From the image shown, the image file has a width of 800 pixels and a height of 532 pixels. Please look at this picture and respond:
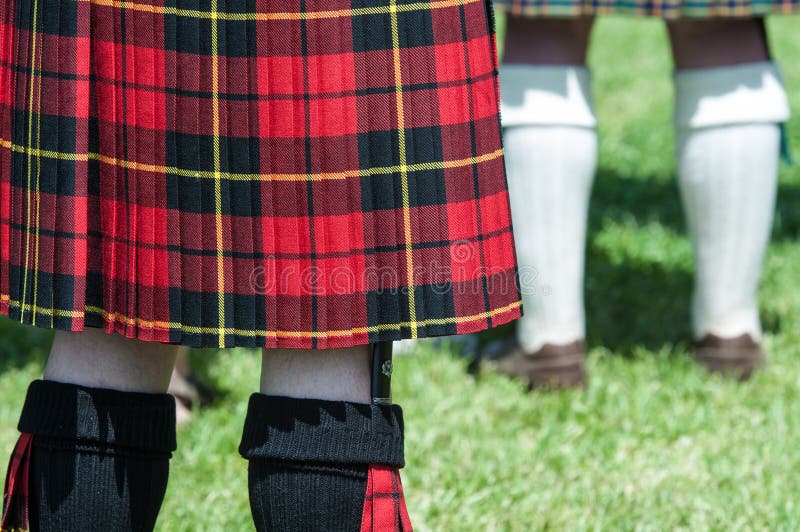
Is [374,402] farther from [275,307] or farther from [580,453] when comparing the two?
[580,453]

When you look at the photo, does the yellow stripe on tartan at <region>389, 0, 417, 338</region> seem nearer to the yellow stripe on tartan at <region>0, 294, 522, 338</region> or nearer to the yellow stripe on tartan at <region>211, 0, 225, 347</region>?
the yellow stripe on tartan at <region>0, 294, 522, 338</region>

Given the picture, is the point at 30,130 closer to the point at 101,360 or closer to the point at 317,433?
the point at 101,360

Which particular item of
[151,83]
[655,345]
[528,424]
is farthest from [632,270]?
[151,83]

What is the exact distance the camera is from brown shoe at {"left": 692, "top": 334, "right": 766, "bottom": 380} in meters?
2.42

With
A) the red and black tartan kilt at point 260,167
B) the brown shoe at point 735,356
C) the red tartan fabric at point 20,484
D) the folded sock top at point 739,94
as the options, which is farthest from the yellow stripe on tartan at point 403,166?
the brown shoe at point 735,356

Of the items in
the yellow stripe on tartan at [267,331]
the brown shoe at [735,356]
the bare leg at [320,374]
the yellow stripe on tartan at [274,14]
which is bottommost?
the brown shoe at [735,356]

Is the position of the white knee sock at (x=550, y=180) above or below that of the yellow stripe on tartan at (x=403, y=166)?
below

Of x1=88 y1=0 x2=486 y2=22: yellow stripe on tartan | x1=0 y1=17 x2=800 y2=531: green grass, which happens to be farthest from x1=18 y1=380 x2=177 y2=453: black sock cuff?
x1=0 y1=17 x2=800 y2=531: green grass

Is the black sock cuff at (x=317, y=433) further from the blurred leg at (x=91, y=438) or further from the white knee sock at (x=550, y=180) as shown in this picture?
the white knee sock at (x=550, y=180)

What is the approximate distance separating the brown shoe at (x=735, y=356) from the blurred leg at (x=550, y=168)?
329mm

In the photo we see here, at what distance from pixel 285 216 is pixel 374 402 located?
0.22 m

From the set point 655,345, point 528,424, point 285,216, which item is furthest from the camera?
point 655,345

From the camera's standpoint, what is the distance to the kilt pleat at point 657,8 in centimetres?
213

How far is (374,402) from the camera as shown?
43.9 inches
